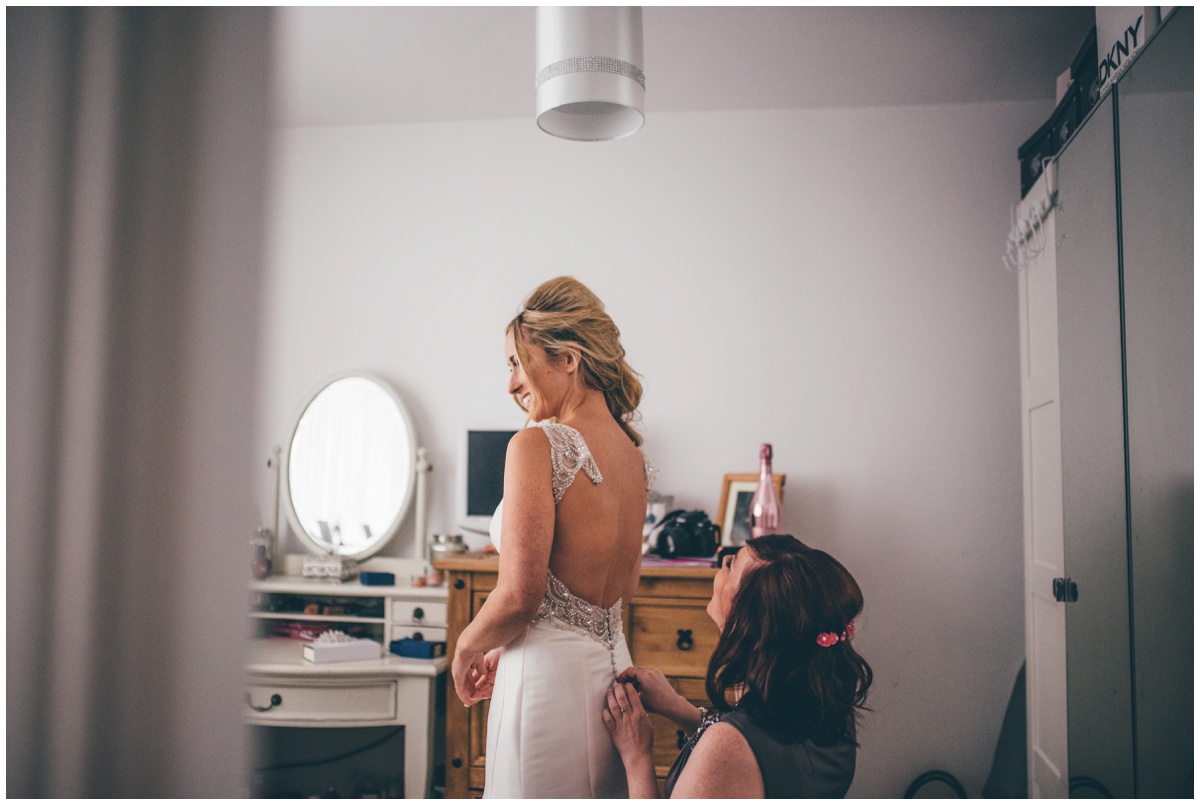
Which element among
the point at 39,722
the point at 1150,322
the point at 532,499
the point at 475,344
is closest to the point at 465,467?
the point at 475,344

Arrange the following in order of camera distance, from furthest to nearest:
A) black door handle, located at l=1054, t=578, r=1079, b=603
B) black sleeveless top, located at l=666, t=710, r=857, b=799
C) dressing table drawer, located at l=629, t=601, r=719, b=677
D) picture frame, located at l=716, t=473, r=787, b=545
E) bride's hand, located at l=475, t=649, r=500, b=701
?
picture frame, located at l=716, t=473, r=787, b=545, dressing table drawer, located at l=629, t=601, r=719, b=677, black door handle, located at l=1054, t=578, r=1079, b=603, bride's hand, located at l=475, t=649, r=500, b=701, black sleeveless top, located at l=666, t=710, r=857, b=799

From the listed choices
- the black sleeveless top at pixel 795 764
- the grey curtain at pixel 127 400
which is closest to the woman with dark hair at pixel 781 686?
the black sleeveless top at pixel 795 764

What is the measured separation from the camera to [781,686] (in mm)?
990

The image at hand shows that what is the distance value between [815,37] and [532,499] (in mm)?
1663

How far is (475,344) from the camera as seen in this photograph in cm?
263

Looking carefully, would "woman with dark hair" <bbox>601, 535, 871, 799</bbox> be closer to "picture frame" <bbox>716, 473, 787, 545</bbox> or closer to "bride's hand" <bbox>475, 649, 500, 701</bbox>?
"bride's hand" <bbox>475, 649, 500, 701</bbox>

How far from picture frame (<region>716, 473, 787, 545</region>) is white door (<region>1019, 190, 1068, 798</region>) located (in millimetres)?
691

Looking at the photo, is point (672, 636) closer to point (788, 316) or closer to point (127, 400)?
point (788, 316)

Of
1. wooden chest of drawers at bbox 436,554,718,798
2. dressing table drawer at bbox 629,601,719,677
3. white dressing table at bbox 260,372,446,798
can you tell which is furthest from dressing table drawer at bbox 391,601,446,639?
dressing table drawer at bbox 629,601,719,677

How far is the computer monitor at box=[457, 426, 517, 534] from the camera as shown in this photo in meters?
2.53

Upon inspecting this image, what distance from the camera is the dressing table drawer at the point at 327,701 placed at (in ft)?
7.29

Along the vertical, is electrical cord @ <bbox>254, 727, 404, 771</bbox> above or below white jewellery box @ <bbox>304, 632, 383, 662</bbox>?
below

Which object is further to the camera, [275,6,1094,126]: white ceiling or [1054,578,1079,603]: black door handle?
[275,6,1094,126]: white ceiling

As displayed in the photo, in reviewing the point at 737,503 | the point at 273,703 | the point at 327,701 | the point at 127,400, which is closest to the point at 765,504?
the point at 737,503
